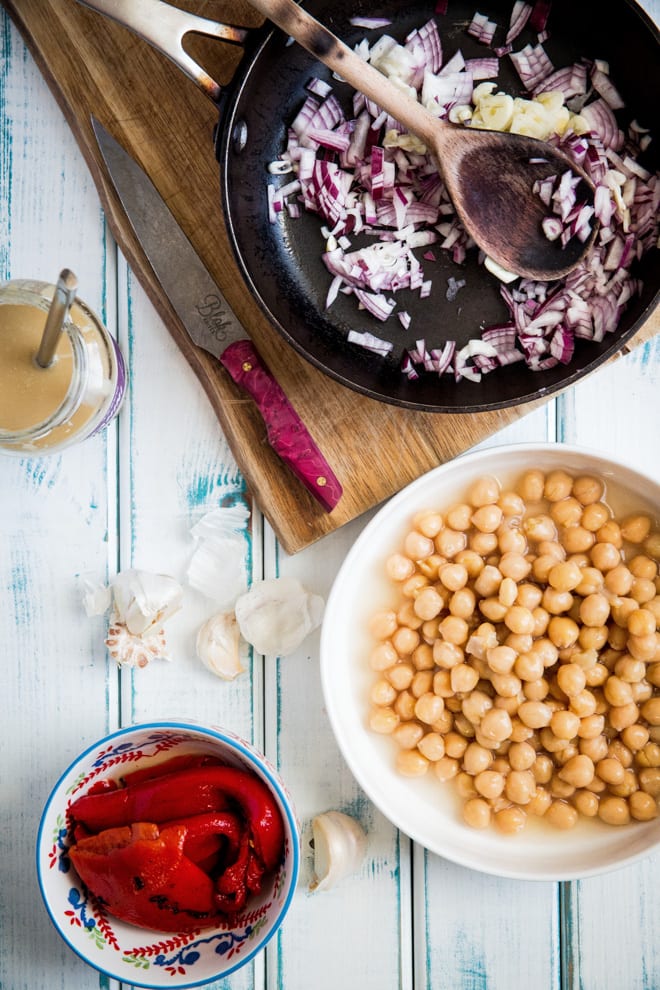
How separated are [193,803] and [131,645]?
0.28 m

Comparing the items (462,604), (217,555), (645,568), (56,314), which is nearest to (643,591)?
(645,568)

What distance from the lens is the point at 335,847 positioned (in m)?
1.32

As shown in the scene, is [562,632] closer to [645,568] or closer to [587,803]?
[645,568]

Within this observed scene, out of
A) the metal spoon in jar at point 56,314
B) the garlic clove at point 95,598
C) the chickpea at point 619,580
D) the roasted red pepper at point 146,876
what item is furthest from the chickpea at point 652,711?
the metal spoon in jar at point 56,314

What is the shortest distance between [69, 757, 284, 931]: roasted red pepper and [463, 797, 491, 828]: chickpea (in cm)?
30

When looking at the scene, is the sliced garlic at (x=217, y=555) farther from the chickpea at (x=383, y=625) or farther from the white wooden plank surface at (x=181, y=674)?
the chickpea at (x=383, y=625)

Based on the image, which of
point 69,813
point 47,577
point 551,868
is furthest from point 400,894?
point 47,577

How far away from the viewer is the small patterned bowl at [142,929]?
1203 millimetres

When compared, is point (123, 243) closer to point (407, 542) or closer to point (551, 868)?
point (407, 542)

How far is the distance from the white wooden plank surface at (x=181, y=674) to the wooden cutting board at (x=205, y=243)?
0.07 m

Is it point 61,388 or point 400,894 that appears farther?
point 400,894

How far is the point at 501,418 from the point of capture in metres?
1.31

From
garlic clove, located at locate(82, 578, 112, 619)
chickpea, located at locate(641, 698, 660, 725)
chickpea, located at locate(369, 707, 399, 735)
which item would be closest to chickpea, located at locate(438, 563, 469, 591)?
chickpea, located at locate(369, 707, 399, 735)

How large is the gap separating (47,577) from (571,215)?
40.7 inches
